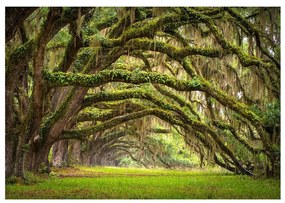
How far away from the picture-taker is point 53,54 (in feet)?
52.3

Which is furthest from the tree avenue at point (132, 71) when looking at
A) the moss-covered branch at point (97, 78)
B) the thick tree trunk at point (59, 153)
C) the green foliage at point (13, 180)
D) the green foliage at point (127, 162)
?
the green foliage at point (127, 162)

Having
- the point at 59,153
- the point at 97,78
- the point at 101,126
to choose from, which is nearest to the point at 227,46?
the point at 97,78

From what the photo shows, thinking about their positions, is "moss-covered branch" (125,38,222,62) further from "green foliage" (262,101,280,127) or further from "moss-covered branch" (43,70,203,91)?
"green foliage" (262,101,280,127)

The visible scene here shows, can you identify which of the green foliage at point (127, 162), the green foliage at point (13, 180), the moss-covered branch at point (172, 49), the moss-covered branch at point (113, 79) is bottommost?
the green foliage at point (127, 162)

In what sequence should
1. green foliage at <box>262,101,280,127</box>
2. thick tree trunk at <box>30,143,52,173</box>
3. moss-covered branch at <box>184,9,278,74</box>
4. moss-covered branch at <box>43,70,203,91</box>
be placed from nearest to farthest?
moss-covered branch at <box>43,70,203,91</box>, green foliage at <box>262,101,280,127</box>, moss-covered branch at <box>184,9,278,74</box>, thick tree trunk at <box>30,143,52,173</box>

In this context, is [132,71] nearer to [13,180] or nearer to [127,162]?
[13,180]

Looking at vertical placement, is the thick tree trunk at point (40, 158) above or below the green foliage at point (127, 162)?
above

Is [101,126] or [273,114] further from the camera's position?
[101,126]

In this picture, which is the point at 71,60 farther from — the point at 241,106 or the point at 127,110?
the point at 241,106

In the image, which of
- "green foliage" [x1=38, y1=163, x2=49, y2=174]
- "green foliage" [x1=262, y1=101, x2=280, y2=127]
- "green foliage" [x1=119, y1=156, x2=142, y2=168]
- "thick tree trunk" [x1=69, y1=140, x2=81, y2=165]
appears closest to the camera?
"green foliage" [x1=262, y1=101, x2=280, y2=127]

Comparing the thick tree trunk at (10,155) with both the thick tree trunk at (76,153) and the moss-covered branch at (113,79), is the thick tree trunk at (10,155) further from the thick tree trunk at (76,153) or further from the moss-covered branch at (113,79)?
the thick tree trunk at (76,153)

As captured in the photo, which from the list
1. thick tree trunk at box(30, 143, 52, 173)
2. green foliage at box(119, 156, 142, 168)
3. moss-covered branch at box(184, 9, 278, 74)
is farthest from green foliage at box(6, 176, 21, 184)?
green foliage at box(119, 156, 142, 168)
